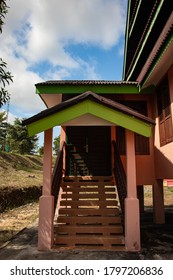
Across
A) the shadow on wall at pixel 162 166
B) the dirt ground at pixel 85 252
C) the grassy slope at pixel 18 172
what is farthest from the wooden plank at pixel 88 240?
the grassy slope at pixel 18 172

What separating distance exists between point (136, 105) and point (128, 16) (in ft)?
17.4

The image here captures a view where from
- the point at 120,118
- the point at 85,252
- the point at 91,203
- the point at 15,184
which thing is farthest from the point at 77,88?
the point at 15,184

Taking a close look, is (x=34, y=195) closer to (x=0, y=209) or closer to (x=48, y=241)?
(x=0, y=209)

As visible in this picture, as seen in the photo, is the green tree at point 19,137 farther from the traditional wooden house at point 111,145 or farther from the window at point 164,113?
the window at point 164,113

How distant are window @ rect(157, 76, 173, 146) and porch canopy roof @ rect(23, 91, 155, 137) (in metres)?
1.79

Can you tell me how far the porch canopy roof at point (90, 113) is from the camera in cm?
541

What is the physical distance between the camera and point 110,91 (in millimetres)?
7785

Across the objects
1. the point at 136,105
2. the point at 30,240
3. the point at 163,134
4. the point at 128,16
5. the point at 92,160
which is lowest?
the point at 30,240

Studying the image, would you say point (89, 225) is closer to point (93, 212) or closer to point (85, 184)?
point (93, 212)

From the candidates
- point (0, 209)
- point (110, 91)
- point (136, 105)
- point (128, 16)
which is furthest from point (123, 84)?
point (0, 209)

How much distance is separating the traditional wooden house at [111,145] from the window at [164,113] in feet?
0.11

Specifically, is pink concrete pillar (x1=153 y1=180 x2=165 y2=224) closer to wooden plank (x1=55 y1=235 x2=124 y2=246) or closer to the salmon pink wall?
the salmon pink wall
